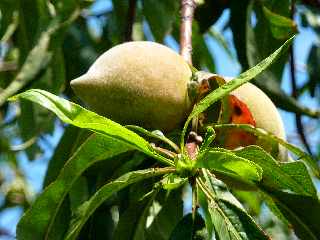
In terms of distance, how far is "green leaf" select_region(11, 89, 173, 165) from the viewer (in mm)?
878

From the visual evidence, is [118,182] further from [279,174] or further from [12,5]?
[12,5]

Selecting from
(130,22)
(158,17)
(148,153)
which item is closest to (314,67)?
(158,17)

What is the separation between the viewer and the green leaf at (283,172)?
40.0 inches

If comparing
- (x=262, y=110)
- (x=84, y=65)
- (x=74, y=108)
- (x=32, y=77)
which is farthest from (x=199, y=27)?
(x=74, y=108)

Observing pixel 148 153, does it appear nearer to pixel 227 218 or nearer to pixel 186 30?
pixel 227 218

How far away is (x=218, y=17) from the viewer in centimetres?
171

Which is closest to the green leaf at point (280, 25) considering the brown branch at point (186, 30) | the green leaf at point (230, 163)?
the brown branch at point (186, 30)

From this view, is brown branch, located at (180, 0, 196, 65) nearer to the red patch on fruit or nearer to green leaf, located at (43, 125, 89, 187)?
the red patch on fruit

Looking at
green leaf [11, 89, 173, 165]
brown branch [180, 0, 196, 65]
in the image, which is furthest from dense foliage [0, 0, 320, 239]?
brown branch [180, 0, 196, 65]

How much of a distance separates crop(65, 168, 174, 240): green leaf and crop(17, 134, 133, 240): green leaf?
37mm

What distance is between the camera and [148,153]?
3.19 ft

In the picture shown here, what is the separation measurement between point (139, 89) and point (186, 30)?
9.7 inches

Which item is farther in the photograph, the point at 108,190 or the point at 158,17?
the point at 158,17

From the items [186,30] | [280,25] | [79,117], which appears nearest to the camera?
[79,117]
